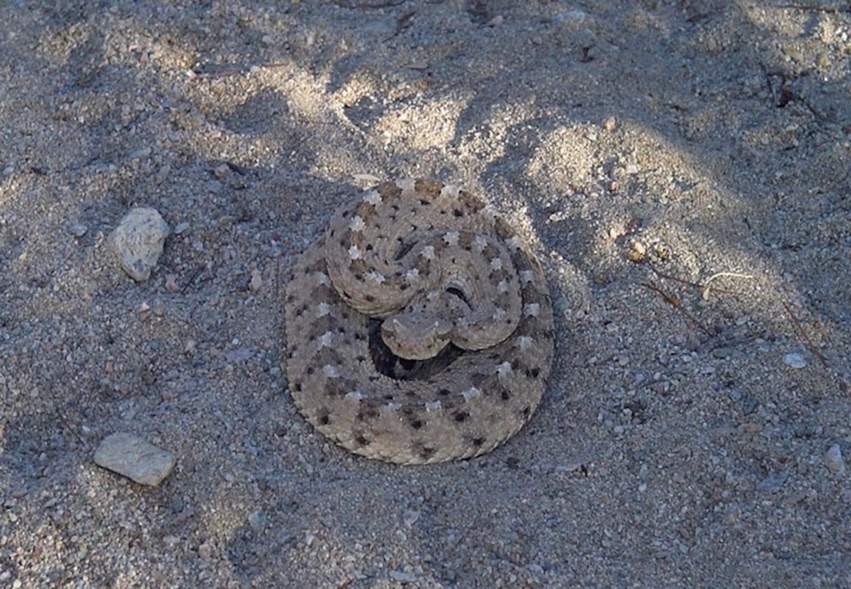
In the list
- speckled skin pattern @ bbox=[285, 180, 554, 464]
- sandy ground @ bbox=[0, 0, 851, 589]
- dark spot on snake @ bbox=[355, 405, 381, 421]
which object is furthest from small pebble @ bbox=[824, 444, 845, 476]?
dark spot on snake @ bbox=[355, 405, 381, 421]

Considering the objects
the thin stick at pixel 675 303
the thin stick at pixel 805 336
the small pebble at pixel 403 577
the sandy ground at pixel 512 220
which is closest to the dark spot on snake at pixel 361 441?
the sandy ground at pixel 512 220

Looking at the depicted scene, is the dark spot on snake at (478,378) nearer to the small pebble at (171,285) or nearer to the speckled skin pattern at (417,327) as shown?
the speckled skin pattern at (417,327)

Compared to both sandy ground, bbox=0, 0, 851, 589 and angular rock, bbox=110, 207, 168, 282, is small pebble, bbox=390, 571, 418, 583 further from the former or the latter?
angular rock, bbox=110, 207, 168, 282

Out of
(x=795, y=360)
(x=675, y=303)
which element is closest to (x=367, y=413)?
(x=675, y=303)

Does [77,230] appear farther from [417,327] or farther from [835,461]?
[835,461]

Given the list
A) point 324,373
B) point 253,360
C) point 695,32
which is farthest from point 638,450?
point 695,32

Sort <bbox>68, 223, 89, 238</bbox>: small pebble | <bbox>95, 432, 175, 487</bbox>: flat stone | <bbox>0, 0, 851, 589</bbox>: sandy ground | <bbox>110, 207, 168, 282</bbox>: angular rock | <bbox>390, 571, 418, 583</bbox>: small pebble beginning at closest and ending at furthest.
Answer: <bbox>390, 571, 418, 583</bbox>: small pebble → <bbox>0, 0, 851, 589</bbox>: sandy ground → <bbox>95, 432, 175, 487</bbox>: flat stone → <bbox>110, 207, 168, 282</bbox>: angular rock → <bbox>68, 223, 89, 238</bbox>: small pebble
